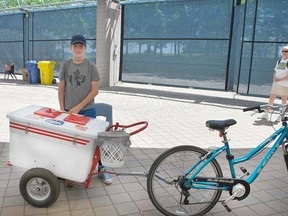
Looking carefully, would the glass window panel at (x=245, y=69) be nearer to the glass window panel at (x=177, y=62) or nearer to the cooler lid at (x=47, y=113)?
the glass window panel at (x=177, y=62)

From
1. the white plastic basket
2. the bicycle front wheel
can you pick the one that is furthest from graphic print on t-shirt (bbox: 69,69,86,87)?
the bicycle front wheel

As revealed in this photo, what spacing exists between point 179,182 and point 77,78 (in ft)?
5.25

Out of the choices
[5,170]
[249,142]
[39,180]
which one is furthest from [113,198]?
[249,142]

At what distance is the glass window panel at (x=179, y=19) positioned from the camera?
11.0 metres

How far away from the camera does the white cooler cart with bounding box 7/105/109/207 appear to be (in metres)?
2.84

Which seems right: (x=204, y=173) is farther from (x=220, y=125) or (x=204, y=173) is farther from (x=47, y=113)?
(x=47, y=113)

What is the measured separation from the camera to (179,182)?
2.87m

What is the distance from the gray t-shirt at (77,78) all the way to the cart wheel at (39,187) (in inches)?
36.7

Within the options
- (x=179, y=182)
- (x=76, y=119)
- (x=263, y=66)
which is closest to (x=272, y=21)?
(x=263, y=66)

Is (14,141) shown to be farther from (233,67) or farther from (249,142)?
(233,67)

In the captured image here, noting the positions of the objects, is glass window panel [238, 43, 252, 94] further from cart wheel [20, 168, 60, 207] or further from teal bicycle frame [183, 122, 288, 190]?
cart wheel [20, 168, 60, 207]

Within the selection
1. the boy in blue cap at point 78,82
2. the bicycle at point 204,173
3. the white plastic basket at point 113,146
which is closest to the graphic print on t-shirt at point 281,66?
the bicycle at point 204,173

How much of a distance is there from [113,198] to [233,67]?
28.9 feet

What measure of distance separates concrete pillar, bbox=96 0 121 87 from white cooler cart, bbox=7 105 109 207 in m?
9.18
